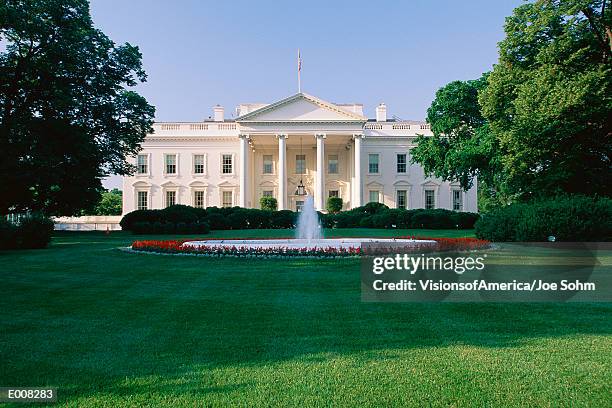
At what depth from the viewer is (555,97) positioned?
2098 cm

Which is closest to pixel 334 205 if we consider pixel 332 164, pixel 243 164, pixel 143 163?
pixel 332 164

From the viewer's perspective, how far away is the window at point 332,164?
55172 millimetres

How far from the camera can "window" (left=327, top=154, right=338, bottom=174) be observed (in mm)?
55172

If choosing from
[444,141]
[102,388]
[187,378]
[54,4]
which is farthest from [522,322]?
[444,141]

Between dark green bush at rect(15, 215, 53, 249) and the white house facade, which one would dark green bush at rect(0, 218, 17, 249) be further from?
the white house facade

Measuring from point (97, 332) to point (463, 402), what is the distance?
13.7ft

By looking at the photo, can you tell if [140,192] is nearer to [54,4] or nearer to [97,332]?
[54,4]

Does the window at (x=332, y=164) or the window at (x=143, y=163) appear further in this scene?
the window at (x=332, y=164)

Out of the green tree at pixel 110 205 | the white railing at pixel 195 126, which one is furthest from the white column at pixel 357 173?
the green tree at pixel 110 205

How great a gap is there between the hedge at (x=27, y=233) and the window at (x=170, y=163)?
112ft

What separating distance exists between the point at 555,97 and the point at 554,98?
0.06 m

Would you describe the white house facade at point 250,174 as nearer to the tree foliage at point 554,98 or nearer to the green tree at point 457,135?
the green tree at point 457,135

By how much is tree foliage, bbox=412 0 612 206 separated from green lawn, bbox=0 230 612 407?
54.8 ft

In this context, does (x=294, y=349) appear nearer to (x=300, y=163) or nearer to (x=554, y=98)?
(x=554, y=98)
